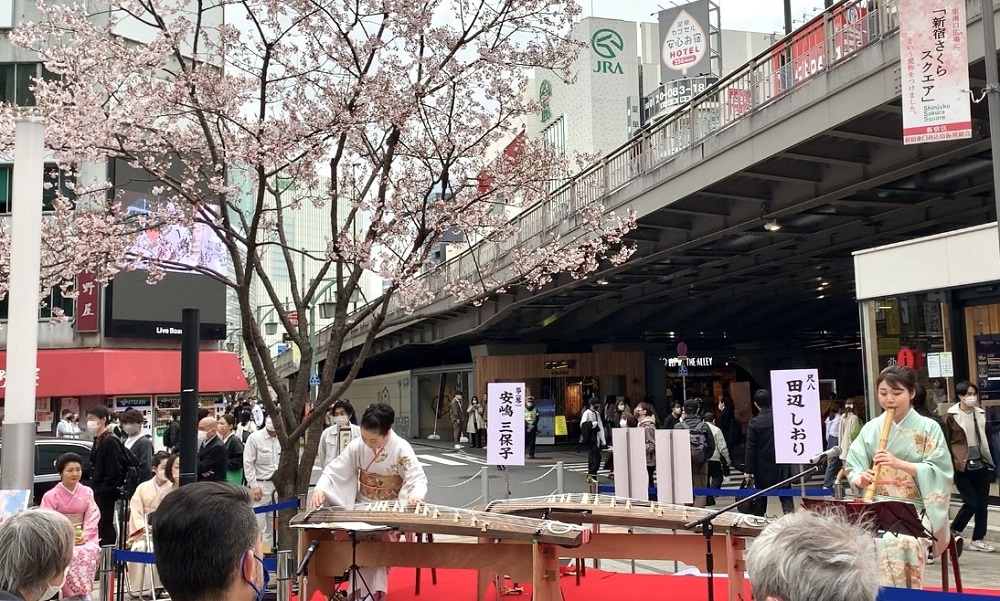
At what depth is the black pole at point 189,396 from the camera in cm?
636

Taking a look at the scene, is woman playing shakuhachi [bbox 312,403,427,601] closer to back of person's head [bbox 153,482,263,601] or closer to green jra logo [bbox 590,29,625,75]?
back of person's head [bbox 153,482,263,601]

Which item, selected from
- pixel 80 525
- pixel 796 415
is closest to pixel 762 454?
pixel 796 415

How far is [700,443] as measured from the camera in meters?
11.9

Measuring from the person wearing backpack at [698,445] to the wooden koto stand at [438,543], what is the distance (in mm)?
5981

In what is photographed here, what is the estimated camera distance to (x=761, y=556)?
7.34 ft

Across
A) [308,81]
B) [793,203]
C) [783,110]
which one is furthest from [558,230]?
[308,81]

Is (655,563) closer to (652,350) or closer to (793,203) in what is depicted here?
(793,203)

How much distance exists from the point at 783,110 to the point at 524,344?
2040 cm

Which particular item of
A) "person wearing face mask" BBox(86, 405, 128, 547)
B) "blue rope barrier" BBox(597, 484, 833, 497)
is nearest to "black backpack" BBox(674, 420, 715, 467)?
"blue rope barrier" BBox(597, 484, 833, 497)

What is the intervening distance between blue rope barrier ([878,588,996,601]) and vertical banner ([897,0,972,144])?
599 centimetres

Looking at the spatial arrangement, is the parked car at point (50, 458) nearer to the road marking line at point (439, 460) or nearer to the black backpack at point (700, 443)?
the black backpack at point (700, 443)

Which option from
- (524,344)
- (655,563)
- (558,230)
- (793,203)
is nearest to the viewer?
(655,563)

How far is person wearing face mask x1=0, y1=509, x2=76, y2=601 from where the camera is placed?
9.76ft

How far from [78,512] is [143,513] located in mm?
1215
